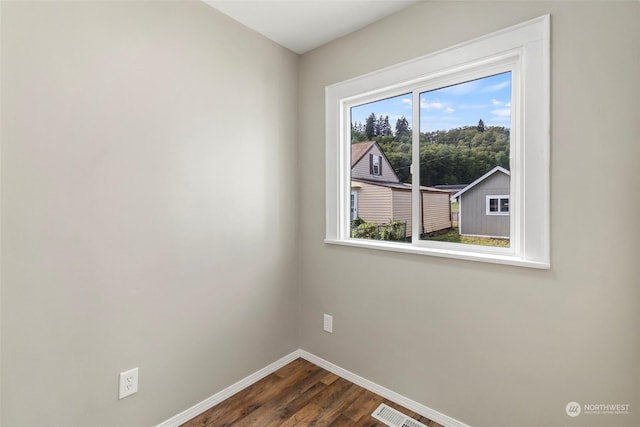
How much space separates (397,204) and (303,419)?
4.71 feet

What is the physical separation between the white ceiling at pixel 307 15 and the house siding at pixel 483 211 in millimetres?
1152

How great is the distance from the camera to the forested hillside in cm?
169

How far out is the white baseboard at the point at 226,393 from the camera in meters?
1.76

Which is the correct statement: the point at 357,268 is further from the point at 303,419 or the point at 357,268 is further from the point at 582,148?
the point at 582,148

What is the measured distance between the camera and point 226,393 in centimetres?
199

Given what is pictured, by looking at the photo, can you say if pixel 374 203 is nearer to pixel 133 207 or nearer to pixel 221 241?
pixel 221 241

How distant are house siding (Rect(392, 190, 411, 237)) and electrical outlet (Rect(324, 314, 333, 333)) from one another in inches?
34.0

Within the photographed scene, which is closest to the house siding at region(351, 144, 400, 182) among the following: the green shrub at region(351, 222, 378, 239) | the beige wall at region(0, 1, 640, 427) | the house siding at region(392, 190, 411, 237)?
the house siding at region(392, 190, 411, 237)

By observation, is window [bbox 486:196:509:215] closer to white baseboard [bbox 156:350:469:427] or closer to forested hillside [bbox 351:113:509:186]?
forested hillside [bbox 351:113:509:186]

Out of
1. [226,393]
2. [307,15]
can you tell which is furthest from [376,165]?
[226,393]

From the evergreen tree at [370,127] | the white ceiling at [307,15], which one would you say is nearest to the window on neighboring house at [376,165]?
the evergreen tree at [370,127]

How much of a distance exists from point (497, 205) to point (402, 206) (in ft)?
1.84

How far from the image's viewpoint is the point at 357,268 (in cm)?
215

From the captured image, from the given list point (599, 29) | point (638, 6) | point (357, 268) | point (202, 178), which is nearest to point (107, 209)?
point (202, 178)
